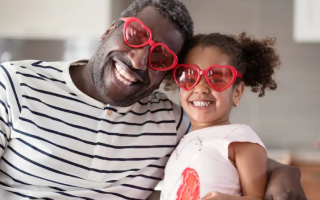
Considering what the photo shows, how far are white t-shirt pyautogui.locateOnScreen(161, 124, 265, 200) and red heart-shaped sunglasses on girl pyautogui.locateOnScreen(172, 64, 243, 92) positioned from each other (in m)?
0.15

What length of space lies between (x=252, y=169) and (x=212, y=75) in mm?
360

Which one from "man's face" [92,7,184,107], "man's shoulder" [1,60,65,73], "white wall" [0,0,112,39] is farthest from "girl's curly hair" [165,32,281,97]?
"white wall" [0,0,112,39]

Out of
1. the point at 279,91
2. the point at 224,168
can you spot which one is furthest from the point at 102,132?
the point at 279,91

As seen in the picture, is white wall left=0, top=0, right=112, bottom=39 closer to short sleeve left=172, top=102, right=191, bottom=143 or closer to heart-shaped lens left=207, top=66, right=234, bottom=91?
short sleeve left=172, top=102, right=191, bottom=143

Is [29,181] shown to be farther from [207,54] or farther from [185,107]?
[207,54]

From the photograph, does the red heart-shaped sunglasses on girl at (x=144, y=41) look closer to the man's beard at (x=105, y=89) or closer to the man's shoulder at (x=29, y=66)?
the man's beard at (x=105, y=89)

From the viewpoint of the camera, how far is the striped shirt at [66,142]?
139cm

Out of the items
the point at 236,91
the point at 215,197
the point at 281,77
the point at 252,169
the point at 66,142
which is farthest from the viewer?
the point at 281,77

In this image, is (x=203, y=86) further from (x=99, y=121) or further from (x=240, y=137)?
(x=99, y=121)

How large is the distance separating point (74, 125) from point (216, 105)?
507 millimetres

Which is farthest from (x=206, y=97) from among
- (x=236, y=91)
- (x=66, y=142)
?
(x=66, y=142)

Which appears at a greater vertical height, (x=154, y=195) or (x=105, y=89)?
(x=105, y=89)

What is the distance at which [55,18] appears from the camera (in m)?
3.46

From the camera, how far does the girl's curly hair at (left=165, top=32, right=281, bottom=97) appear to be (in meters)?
1.53
